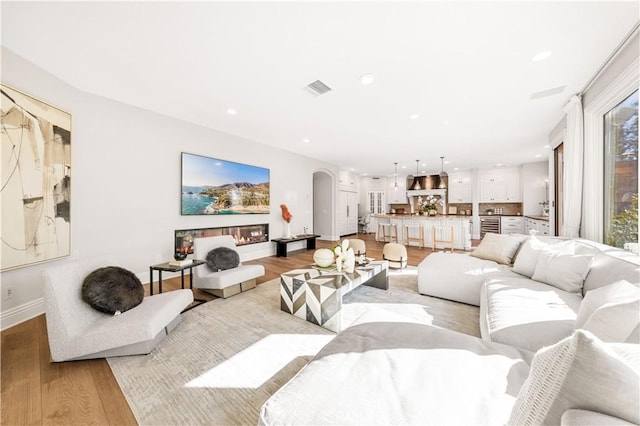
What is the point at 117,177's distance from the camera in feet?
10.9

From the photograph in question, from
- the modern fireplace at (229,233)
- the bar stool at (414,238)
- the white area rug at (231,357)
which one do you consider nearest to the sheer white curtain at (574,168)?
the white area rug at (231,357)

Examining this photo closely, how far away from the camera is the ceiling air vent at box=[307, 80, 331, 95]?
2.80 m

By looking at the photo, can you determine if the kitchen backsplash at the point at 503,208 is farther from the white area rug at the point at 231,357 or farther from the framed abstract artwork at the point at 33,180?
the framed abstract artwork at the point at 33,180

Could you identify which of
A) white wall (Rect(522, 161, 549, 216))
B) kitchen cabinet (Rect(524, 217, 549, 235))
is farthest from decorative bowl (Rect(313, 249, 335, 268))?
white wall (Rect(522, 161, 549, 216))

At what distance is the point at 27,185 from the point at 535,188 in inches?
456

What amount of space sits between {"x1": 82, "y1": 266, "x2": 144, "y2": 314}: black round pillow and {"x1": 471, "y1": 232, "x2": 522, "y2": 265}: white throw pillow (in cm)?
425

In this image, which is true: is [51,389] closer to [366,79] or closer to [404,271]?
[366,79]

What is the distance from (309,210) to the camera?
22.8ft

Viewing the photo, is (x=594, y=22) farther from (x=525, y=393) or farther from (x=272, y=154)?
(x=272, y=154)

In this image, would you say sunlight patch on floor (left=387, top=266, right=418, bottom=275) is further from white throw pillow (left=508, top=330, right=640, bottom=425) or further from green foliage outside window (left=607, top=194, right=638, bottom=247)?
white throw pillow (left=508, top=330, right=640, bottom=425)

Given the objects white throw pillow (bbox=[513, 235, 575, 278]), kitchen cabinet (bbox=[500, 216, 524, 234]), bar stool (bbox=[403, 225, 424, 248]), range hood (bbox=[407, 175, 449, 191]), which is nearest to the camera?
A: white throw pillow (bbox=[513, 235, 575, 278])

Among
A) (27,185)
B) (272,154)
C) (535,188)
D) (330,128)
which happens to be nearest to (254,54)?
(330,128)

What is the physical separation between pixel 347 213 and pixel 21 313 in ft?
27.2

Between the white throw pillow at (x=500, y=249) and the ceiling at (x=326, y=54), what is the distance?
6.50ft
